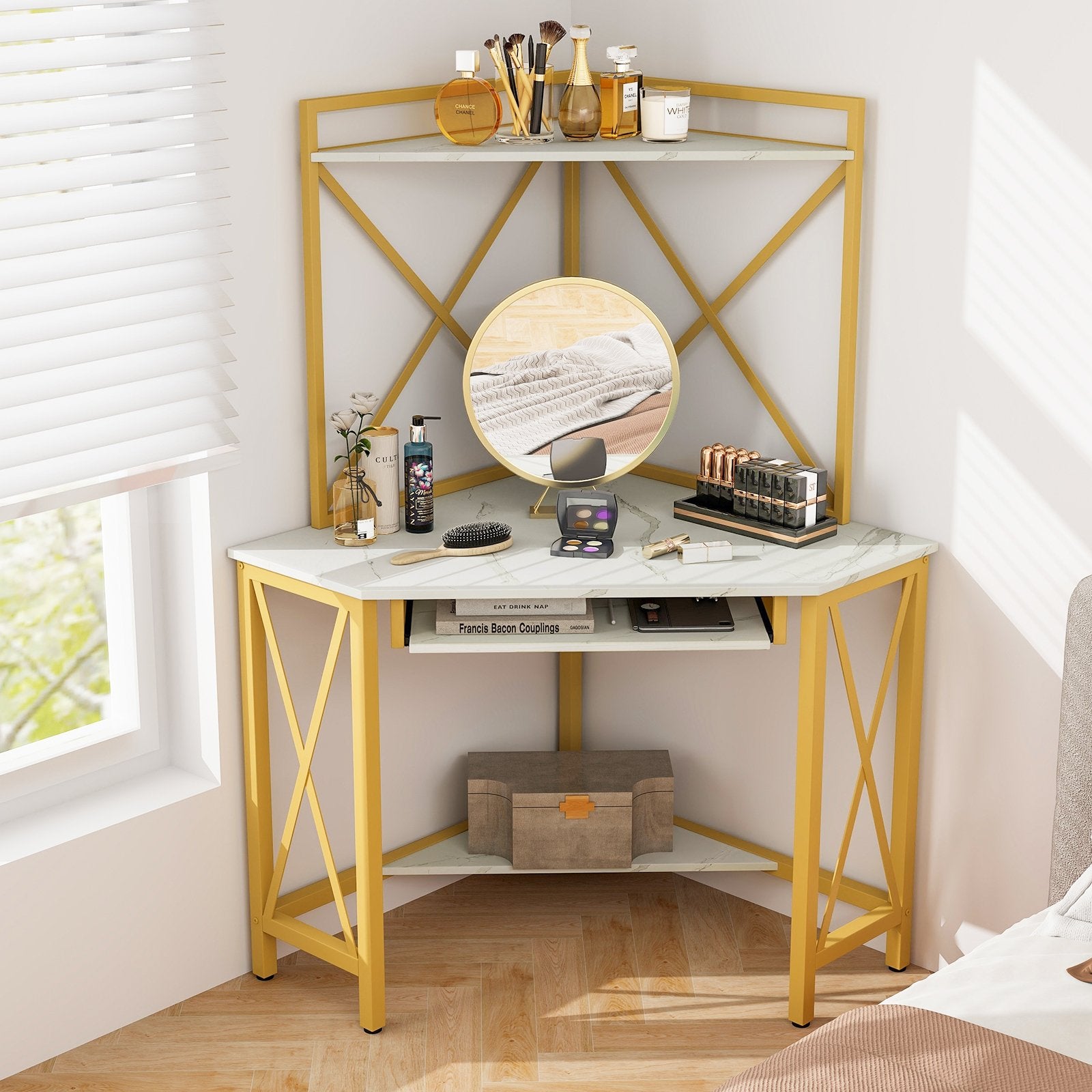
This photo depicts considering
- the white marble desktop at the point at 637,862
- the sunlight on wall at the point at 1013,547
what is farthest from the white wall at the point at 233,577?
the sunlight on wall at the point at 1013,547

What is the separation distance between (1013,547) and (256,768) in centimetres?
147

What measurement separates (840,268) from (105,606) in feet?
4.98

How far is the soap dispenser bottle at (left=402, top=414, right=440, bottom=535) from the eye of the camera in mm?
2766

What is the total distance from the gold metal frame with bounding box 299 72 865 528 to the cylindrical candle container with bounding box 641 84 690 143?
0.19 meters

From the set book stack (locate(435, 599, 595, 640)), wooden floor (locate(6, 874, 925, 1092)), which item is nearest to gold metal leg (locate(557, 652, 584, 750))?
wooden floor (locate(6, 874, 925, 1092))

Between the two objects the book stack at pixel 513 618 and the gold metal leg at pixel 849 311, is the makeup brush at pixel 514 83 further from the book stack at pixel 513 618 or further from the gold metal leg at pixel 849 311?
the book stack at pixel 513 618

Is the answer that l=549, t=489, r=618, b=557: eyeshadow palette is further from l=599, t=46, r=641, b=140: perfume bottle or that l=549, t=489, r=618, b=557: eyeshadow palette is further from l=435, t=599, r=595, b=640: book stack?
l=599, t=46, r=641, b=140: perfume bottle

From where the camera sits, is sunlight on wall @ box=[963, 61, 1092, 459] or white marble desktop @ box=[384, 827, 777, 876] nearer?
sunlight on wall @ box=[963, 61, 1092, 459]

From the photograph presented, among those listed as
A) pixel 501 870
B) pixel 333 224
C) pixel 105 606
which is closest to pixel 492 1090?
pixel 501 870

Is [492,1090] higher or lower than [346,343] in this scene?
lower

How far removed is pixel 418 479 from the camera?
277 centimetres

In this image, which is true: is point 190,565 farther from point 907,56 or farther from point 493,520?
point 907,56

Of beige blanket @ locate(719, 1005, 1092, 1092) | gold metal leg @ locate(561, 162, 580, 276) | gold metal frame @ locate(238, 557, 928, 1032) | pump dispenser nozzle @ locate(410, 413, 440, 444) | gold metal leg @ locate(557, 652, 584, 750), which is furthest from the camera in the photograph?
gold metal leg @ locate(557, 652, 584, 750)

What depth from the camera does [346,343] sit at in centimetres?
283
